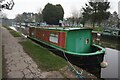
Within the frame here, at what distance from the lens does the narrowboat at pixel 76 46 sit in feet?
31.4

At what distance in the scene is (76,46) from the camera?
10.8 metres

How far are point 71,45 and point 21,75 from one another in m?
5.07

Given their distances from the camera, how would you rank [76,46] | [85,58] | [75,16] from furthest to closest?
[75,16]
[76,46]
[85,58]

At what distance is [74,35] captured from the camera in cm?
1057

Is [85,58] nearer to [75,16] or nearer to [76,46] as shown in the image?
[76,46]

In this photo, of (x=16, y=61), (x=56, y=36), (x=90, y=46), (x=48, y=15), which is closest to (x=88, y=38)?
(x=90, y=46)

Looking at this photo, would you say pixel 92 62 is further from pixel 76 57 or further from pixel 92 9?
pixel 92 9

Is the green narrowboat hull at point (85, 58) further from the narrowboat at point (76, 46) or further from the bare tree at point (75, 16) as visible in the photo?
the bare tree at point (75, 16)

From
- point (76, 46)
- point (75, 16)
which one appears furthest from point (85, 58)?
point (75, 16)

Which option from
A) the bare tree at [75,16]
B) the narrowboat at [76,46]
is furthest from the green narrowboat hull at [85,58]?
the bare tree at [75,16]

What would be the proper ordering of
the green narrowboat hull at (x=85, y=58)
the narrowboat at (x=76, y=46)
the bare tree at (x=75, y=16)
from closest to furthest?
the green narrowboat hull at (x=85, y=58) < the narrowboat at (x=76, y=46) < the bare tree at (x=75, y=16)

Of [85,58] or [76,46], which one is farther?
[76,46]

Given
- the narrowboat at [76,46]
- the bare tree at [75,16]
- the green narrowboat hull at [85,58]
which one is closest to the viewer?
the green narrowboat hull at [85,58]

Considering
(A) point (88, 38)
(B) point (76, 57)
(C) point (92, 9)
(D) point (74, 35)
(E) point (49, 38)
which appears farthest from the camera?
(C) point (92, 9)
